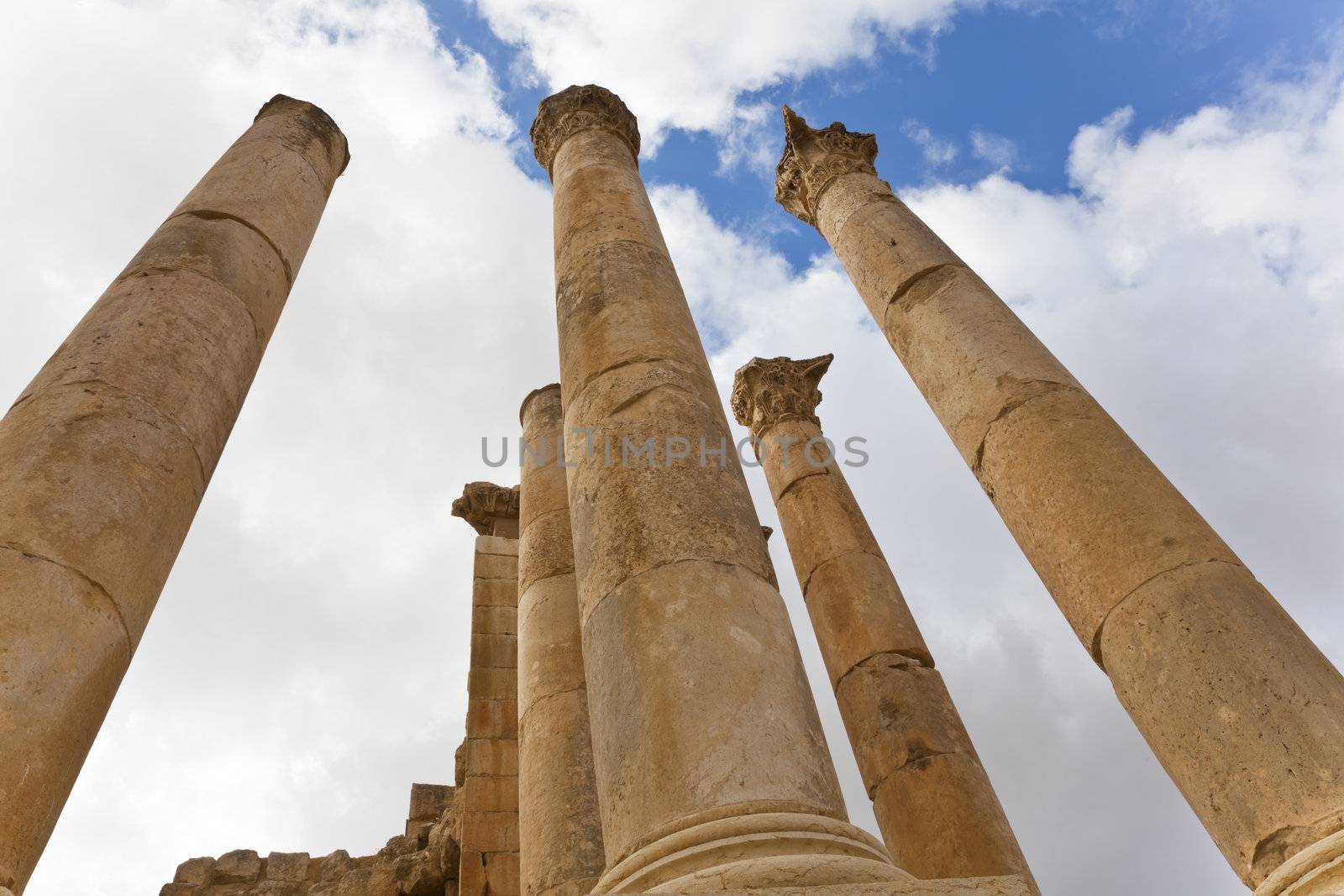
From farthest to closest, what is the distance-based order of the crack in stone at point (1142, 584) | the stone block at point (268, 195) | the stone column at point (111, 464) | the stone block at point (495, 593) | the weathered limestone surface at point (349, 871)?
1. the stone block at point (495, 593)
2. the weathered limestone surface at point (349, 871)
3. the stone block at point (268, 195)
4. the crack in stone at point (1142, 584)
5. the stone column at point (111, 464)

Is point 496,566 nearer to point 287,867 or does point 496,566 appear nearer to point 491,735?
point 491,735

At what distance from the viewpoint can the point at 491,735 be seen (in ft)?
47.4

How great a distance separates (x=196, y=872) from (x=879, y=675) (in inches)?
479

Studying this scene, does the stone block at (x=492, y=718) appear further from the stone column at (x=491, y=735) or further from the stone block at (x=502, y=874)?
the stone block at (x=502, y=874)

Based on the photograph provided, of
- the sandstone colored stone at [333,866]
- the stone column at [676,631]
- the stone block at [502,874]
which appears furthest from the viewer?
the sandstone colored stone at [333,866]

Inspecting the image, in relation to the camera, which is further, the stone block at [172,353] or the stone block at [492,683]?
the stone block at [492,683]

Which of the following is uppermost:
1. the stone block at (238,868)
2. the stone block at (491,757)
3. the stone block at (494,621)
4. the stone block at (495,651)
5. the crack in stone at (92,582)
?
the stone block at (494,621)

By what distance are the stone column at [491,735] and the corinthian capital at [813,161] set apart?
8.28 metres

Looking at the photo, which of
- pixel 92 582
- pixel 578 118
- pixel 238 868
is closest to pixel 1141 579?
pixel 92 582

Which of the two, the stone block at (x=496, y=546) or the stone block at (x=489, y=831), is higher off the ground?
the stone block at (x=496, y=546)

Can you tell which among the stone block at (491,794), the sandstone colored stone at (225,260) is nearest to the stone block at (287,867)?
the stone block at (491,794)

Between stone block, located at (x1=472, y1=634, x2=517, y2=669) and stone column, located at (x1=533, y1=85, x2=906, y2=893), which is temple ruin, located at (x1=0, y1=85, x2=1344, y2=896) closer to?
stone column, located at (x1=533, y1=85, x2=906, y2=893)

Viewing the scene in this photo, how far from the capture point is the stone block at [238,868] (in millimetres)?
16234

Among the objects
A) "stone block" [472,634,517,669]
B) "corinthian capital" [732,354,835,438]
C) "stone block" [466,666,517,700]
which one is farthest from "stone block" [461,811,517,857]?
"corinthian capital" [732,354,835,438]
